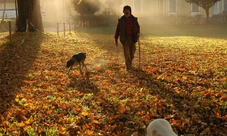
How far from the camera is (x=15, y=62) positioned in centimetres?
1116

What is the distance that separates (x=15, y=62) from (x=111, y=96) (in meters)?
5.72

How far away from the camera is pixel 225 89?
7141 millimetres

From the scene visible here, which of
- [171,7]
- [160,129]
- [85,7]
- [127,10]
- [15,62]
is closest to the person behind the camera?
[160,129]

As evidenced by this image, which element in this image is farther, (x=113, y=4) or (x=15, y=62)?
(x=113, y=4)

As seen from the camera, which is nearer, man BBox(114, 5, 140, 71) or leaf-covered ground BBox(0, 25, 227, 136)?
leaf-covered ground BBox(0, 25, 227, 136)

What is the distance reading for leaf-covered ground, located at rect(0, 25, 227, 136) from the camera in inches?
198

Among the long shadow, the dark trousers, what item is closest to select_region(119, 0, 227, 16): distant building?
the long shadow

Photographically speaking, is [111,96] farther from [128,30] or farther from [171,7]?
[171,7]

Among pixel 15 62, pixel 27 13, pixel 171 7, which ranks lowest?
pixel 15 62

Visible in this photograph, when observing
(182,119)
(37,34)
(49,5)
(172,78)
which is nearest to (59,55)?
(37,34)

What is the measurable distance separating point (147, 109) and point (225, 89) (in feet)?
7.96

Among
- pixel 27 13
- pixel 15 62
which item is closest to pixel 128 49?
pixel 15 62

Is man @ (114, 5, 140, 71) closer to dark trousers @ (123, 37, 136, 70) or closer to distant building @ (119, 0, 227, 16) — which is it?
dark trousers @ (123, 37, 136, 70)

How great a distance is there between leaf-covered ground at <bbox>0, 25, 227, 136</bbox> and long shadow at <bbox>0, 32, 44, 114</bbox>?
2cm
